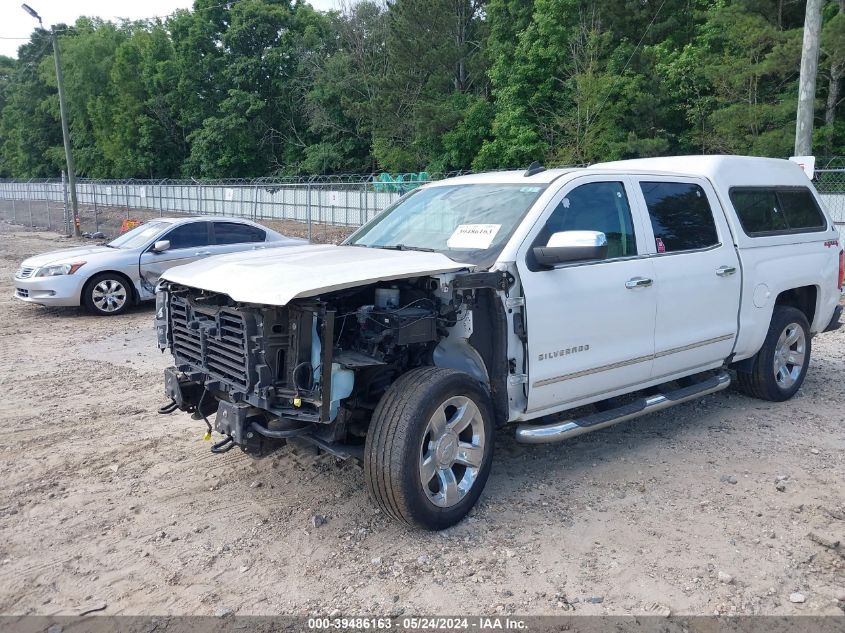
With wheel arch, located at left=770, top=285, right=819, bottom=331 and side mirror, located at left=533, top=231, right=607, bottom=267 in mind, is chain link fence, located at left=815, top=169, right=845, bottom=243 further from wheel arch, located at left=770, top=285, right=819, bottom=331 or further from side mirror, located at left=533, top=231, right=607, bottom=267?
side mirror, located at left=533, top=231, right=607, bottom=267

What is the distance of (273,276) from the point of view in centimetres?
377

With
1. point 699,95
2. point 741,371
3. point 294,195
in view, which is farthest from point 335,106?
point 741,371

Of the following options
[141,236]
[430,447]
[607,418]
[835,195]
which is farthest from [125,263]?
[835,195]

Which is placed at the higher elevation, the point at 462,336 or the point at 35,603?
the point at 462,336

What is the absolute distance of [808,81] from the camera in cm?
1186

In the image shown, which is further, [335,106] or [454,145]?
[335,106]

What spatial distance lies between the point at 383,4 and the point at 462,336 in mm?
44748

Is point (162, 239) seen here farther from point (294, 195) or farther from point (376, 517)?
point (294, 195)

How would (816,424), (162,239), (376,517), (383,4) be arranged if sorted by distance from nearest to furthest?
(376,517) < (816,424) < (162,239) < (383,4)

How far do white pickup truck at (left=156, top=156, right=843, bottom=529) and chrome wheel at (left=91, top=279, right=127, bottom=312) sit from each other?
269 inches

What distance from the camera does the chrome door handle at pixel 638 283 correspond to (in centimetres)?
470

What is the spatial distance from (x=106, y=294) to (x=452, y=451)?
28.0ft

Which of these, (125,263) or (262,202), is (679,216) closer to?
(125,263)

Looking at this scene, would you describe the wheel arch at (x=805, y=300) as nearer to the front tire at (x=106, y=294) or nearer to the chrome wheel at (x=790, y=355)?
the chrome wheel at (x=790, y=355)
